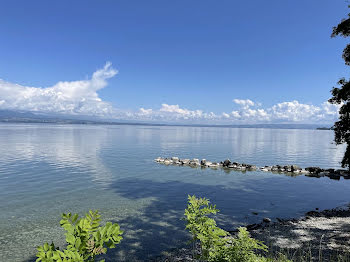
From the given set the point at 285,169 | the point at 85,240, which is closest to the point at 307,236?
the point at 85,240

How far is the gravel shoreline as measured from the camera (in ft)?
43.8

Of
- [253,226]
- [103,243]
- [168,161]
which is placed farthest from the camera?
[168,161]

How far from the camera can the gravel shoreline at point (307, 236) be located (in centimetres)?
1334

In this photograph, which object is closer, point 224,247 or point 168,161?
point 224,247

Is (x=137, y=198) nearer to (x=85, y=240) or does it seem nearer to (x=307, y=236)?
(x=307, y=236)

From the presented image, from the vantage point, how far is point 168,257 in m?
14.0

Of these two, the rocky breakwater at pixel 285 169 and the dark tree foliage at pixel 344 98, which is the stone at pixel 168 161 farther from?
the dark tree foliage at pixel 344 98

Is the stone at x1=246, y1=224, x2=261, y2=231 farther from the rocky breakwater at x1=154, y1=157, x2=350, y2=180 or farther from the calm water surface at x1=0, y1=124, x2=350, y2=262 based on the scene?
the rocky breakwater at x1=154, y1=157, x2=350, y2=180

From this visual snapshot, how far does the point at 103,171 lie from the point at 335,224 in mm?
34664

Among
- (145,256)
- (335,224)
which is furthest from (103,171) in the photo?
(335,224)

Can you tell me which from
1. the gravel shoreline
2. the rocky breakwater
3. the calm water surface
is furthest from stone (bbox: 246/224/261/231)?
the rocky breakwater

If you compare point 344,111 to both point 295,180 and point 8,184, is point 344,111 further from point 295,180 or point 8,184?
point 8,184

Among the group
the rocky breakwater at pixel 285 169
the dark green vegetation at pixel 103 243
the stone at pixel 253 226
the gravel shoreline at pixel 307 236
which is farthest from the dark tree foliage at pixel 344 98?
the rocky breakwater at pixel 285 169

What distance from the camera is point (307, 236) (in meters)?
16.5
